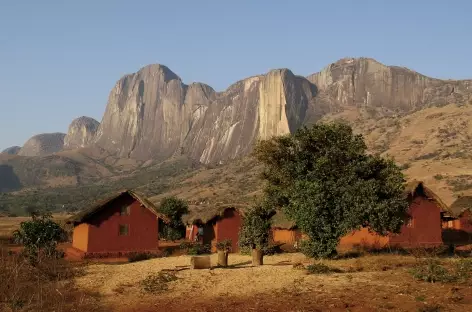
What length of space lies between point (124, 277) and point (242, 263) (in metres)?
7.87

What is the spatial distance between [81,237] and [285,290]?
67.9ft

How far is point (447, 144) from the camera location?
96875mm

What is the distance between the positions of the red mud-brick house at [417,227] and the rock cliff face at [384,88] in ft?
455

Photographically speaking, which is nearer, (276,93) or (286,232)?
(286,232)

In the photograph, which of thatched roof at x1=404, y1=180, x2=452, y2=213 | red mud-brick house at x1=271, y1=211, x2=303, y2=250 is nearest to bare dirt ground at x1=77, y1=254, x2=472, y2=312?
thatched roof at x1=404, y1=180, x2=452, y2=213

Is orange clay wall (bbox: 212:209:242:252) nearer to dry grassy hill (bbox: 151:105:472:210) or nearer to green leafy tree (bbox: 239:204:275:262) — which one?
green leafy tree (bbox: 239:204:275:262)

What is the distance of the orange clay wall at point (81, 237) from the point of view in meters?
33.4

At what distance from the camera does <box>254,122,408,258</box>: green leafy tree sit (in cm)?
2744

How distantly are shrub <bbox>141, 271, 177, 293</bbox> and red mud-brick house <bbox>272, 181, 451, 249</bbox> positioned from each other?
1945 cm

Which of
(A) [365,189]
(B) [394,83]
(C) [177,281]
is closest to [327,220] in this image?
(A) [365,189]

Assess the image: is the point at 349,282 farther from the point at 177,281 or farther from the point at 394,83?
the point at 394,83

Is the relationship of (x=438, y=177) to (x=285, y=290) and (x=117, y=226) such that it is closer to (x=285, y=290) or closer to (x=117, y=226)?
(x=117, y=226)

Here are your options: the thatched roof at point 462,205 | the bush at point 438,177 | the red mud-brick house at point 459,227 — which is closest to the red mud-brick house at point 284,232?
the red mud-brick house at point 459,227

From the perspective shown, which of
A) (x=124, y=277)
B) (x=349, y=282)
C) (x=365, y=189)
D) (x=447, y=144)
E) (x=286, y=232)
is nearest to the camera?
(x=349, y=282)
